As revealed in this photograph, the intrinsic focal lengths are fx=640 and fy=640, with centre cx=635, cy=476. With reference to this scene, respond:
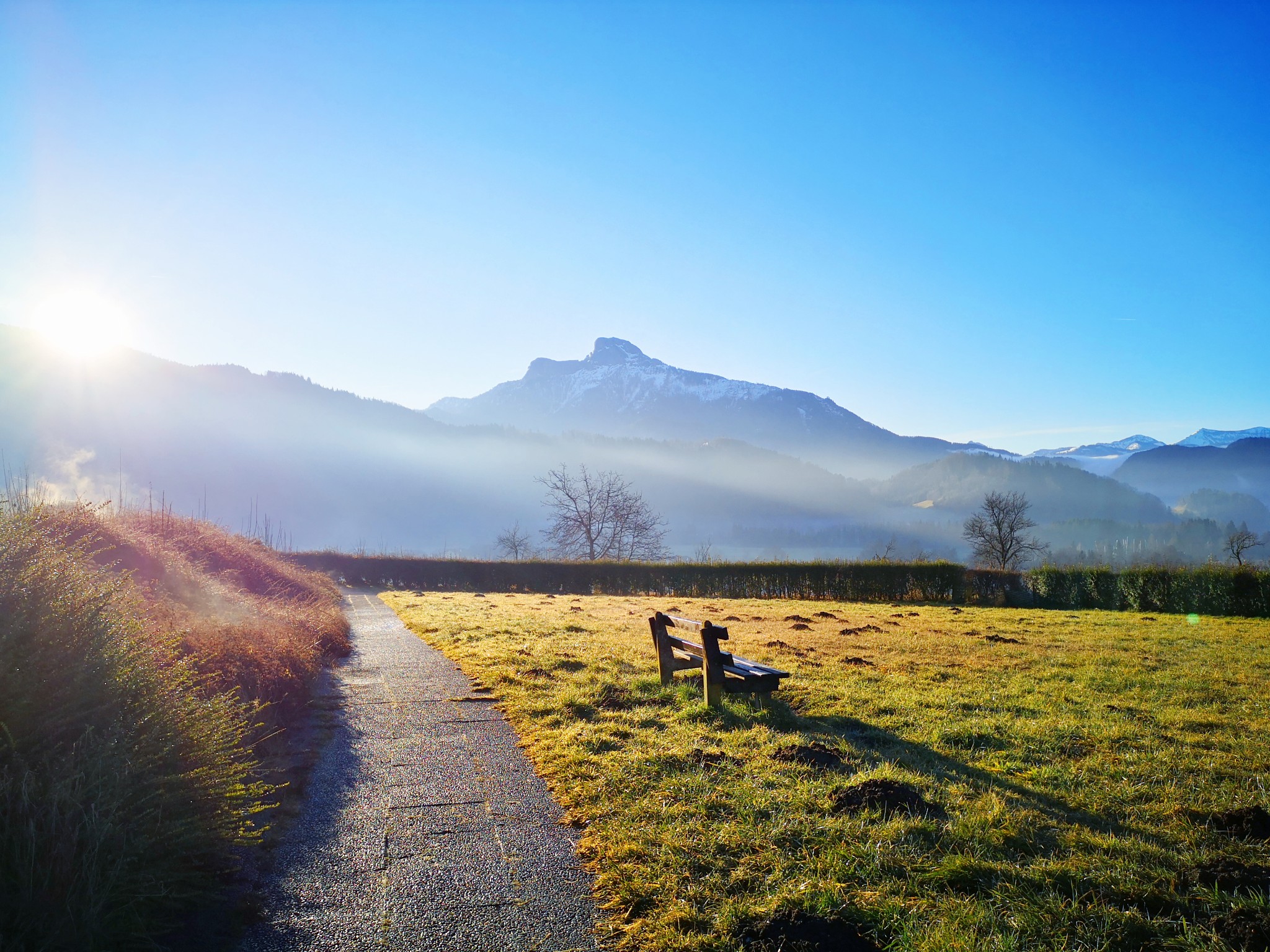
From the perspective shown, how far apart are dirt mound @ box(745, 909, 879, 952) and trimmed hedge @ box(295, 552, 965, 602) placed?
27.0 metres

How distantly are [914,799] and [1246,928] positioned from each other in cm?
182

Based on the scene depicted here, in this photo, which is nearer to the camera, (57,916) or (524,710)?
(57,916)

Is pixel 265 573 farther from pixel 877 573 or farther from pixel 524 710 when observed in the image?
pixel 877 573

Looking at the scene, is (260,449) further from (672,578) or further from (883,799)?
(883,799)

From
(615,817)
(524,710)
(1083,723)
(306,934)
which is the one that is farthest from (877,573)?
(306,934)

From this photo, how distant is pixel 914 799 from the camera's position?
15.3 feet

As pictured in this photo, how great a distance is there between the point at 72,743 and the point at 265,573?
1470cm

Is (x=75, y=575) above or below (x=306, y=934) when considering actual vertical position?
above

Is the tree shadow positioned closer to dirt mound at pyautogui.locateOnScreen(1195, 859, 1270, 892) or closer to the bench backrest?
dirt mound at pyautogui.locateOnScreen(1195, 859, 1270, 892)

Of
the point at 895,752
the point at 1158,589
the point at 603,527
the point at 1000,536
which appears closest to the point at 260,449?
the point at 603,527

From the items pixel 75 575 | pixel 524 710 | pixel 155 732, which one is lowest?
pixel 524 710

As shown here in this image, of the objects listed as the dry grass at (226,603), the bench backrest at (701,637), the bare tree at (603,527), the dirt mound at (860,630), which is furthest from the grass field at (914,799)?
the bare tree at (603,527)

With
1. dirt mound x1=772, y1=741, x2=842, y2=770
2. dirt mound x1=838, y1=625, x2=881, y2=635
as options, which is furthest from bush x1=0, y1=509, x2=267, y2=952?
dirt mound x1=838, y1=625, x2=881, y2=635

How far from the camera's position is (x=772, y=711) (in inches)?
281
